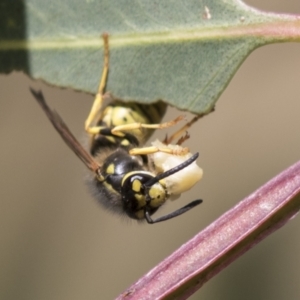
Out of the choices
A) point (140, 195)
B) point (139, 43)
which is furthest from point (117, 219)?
point (139, 43)

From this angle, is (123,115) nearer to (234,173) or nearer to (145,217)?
(145,217)

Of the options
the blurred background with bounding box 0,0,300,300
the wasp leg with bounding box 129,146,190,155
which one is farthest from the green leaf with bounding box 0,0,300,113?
the blurred background with bounding box 0,0,300,300

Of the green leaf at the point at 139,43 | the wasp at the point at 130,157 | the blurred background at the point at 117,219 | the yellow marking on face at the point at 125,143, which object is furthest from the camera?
the blurred background at the point at 117,219

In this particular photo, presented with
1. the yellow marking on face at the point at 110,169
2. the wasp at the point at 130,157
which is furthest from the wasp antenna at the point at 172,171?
the yellow marking on face at the point at 110,169

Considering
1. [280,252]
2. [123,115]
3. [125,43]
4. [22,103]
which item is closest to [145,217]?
[123,115]

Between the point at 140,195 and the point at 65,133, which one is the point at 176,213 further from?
the point at 65,133

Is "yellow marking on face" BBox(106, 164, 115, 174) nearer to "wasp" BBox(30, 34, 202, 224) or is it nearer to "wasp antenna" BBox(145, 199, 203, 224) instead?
"wasp" BBox(30, 34, 202, 224)

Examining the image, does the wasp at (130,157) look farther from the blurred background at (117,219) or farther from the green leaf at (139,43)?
the blurred background at (117,219)
